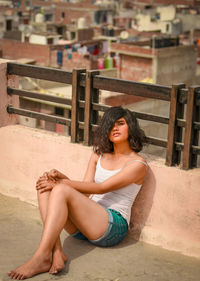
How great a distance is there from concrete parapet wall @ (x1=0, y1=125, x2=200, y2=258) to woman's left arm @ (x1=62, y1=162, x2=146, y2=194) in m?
0.27

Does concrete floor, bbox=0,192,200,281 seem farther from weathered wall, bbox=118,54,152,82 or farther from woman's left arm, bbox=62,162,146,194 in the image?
weathered wall, bbox=118,54,152,82

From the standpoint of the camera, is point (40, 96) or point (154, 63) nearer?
point (40, 96)

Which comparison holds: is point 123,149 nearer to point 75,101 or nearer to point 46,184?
point 46,184

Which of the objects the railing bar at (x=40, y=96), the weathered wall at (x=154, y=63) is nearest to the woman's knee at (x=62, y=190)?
the railing bar at (x=40, y=96)

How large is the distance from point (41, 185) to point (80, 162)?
30.2 inches

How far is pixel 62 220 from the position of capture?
3602mm

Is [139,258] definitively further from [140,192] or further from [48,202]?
[48,202]

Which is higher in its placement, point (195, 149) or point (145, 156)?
point (195, 149)

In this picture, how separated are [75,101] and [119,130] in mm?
761

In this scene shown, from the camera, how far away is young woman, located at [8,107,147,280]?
3570mm

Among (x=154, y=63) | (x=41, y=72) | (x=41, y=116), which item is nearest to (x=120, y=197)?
(x=41, y=116)

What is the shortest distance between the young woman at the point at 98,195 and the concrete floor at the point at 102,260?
98 millimetres

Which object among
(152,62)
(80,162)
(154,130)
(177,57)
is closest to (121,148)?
(80,162)

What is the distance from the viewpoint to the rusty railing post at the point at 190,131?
3.79 metres
